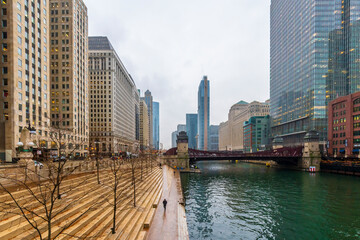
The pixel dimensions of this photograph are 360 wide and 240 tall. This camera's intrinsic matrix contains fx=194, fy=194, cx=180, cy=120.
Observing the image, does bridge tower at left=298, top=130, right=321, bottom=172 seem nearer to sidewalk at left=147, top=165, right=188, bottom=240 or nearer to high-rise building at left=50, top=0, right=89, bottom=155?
sidewalk at left=147, top=165, right=188, bottom=240

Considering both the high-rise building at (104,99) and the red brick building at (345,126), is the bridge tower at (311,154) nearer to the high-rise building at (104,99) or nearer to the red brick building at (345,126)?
the red brick building at (345,126)

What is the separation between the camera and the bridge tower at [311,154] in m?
82.6

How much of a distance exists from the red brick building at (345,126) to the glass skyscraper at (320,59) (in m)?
17.7

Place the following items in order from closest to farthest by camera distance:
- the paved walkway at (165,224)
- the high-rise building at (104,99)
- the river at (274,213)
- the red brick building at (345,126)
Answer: the paved walkway at (165,224), the river at (274,213), the red brick building at (345,126), the high-rise building at (104,99)

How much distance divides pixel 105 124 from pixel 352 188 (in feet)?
400

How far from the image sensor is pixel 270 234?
24000 mm

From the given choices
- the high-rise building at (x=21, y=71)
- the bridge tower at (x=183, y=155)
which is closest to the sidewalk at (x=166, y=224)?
the high-rise building at (x=21, y=71)

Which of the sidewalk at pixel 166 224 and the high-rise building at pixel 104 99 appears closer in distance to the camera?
the sidewalk at pixel 166 224

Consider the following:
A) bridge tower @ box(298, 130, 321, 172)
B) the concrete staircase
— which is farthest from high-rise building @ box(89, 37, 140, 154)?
the concrete staircase

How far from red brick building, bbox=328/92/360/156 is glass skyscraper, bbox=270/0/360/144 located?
17722mm

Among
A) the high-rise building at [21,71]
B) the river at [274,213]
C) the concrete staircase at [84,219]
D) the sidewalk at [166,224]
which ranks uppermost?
the high-rise building at [21,71]

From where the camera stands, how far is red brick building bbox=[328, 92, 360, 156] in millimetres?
79500

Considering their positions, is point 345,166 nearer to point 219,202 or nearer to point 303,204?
point 303,204

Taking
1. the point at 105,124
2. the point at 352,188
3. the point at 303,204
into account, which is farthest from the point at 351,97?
the point at 105,124
